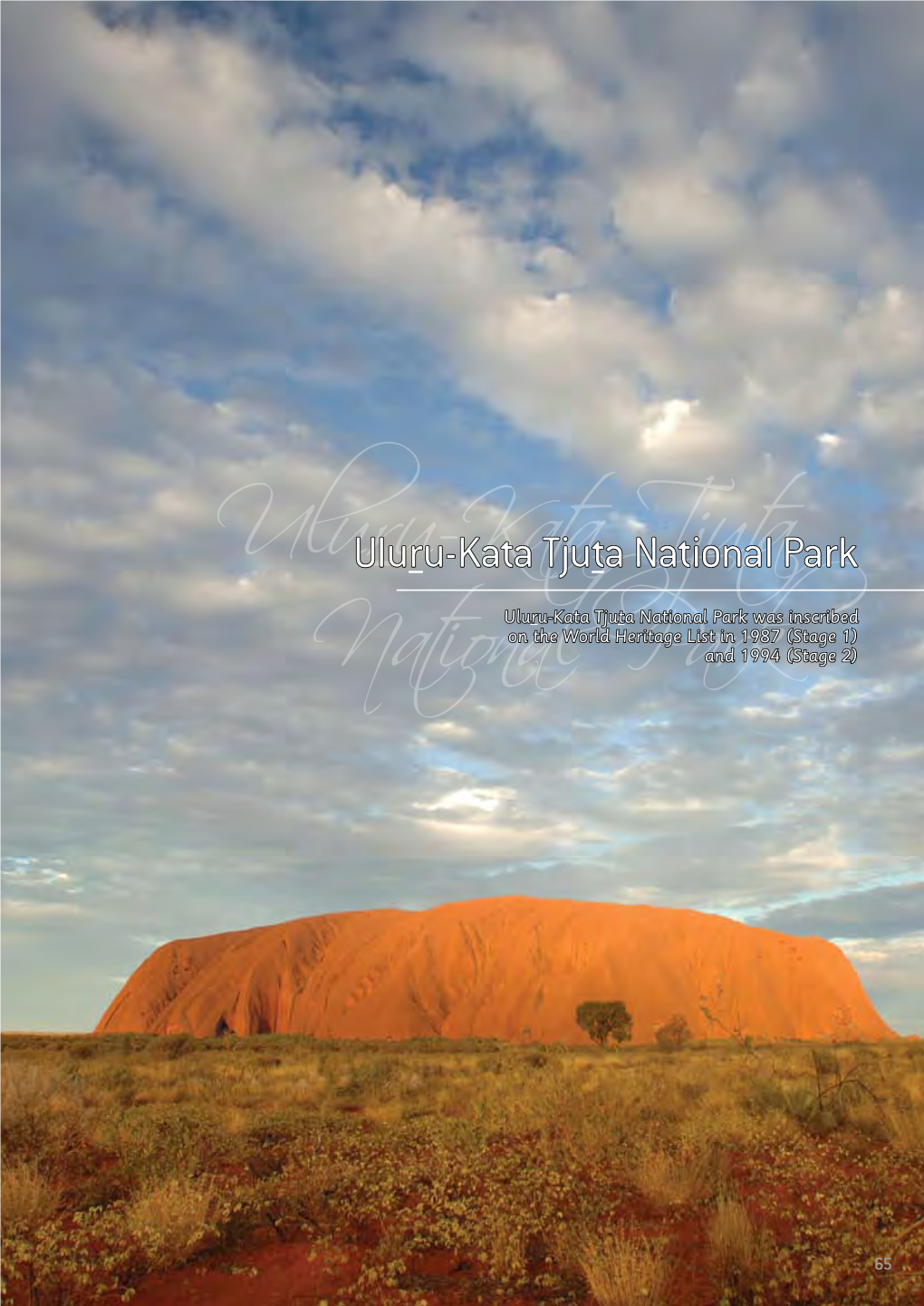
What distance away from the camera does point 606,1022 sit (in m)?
58.0

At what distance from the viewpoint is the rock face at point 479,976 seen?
73.0m

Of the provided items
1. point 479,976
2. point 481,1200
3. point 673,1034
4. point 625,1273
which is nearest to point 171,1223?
point 481,1200

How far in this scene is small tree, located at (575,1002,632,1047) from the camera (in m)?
57.8

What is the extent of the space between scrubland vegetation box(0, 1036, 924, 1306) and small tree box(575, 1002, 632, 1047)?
4659cm

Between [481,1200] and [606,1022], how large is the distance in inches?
2149

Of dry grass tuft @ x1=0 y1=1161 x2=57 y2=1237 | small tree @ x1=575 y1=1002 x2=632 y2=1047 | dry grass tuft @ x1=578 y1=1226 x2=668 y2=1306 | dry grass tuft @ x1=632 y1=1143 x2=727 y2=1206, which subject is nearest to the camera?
dry grass tuft @ x1=578 y1=1226 x2=668 y2=1306

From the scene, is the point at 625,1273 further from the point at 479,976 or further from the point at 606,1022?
the point at 479,976

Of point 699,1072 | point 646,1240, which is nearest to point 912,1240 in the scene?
point 646,1240

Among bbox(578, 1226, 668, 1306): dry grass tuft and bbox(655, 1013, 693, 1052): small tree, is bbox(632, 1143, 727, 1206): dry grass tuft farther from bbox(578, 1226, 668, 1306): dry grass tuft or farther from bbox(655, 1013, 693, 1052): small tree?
bbox(655, 1013, 693, 1052): small tree

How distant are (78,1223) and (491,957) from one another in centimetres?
7559

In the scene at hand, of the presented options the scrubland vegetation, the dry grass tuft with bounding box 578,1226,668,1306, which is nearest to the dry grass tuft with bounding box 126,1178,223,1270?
the scrubland vegetation

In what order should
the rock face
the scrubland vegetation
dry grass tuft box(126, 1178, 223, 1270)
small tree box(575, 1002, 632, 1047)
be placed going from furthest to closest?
the rock face
small tree box(575, 1002, 632, 1047)
dry grass tuft box(126, 1178, 223, 1270)
the scrubland vegetation

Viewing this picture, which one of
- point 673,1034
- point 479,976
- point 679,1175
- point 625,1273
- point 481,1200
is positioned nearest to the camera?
point 625,1273

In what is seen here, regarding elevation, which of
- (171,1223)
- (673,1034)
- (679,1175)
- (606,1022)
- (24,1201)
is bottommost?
(606,1022)
